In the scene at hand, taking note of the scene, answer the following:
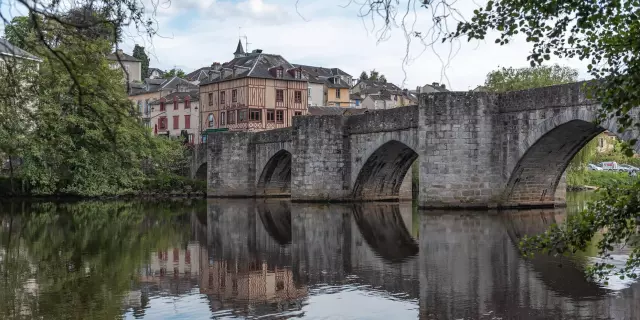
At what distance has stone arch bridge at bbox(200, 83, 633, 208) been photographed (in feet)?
76.5

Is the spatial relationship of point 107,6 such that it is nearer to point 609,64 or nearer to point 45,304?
point 609,64

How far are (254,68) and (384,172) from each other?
22.0m

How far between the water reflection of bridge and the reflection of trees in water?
1241mm

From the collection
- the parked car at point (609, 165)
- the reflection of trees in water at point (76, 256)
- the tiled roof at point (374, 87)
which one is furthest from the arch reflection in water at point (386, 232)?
the tiled roof at point (374, 87)

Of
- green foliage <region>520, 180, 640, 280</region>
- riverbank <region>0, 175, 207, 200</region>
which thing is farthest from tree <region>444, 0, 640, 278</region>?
riverbank <region>0, 175, 207, 200</region>

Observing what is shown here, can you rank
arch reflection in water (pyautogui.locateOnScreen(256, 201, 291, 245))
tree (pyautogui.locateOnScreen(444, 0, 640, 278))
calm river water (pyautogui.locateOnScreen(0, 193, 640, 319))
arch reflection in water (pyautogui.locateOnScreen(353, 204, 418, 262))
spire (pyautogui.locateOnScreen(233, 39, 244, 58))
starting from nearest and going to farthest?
tree (pyautogui.locateOnScreen(444, 0, 640, 278)) → calm river water (pyautogui.locateOnScreen(0, 193, 640, 319)) → arch reflection in water (pyautogui.locateOnScreen(353, 204, 418, 262)) → arch reflection in water (pyautogui.locateOnScreen(256, 201, 291, 245)) → spire (pyautogui.locateOnScreen(233, 39, 244, 58))

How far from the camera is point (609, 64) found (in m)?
6.03

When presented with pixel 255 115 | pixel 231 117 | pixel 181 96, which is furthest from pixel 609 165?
pixel 181 96

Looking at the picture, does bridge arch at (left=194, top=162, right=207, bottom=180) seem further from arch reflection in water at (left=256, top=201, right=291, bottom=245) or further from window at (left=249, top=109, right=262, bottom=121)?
arch reflection in water at (left=256, top=201, right=291, bottom=245)

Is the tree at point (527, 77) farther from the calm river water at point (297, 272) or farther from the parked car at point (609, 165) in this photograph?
the calm river water at point (297, 272)

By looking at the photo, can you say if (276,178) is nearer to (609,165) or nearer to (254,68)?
(254,68)

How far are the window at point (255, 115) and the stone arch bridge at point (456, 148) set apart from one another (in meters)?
Answer: 18.3

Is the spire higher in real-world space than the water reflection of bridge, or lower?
higher

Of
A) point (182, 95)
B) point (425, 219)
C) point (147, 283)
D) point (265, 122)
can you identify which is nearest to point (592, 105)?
point (425, 219)
